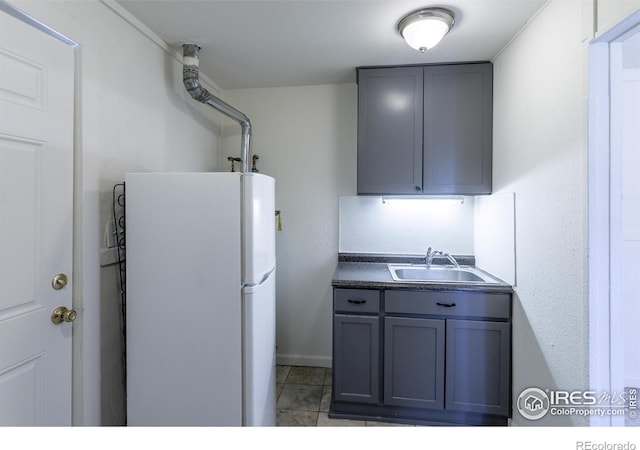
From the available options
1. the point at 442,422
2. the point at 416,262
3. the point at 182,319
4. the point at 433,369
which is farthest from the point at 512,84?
the point at 182,319

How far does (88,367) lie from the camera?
136 centimetres

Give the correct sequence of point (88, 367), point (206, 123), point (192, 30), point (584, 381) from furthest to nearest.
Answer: point (206, 123), point (192, 30), point (88, 367), point (584, 381)

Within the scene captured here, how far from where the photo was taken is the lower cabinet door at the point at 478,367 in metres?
1.76

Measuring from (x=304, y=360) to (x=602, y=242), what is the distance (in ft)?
7.25

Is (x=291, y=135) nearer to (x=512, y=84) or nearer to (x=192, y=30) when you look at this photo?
(x=192, y=30)

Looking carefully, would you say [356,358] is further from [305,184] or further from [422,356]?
[305,184]

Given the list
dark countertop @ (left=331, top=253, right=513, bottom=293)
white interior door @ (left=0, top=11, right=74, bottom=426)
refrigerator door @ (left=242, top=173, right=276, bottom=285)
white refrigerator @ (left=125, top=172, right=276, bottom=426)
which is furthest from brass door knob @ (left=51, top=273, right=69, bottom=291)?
dark countertop @ (left=331, top=253, right=513, bottom=293)

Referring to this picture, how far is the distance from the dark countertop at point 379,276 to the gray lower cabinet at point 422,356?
0.13 ft

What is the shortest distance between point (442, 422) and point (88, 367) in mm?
1989

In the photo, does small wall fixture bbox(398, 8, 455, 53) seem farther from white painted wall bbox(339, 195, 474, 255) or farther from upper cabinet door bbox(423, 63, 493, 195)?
white painted wall bbox(339, 195, 474, 255)

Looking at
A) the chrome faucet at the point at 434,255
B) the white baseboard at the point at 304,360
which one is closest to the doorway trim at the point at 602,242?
the chrome faucet at the point at 434,255

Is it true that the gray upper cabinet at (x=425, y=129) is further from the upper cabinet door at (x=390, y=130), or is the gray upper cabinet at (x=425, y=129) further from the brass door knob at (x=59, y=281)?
the brass door knob at (x=59, y=281)

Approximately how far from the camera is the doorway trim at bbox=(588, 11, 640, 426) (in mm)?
1143

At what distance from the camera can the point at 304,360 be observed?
2578mm
